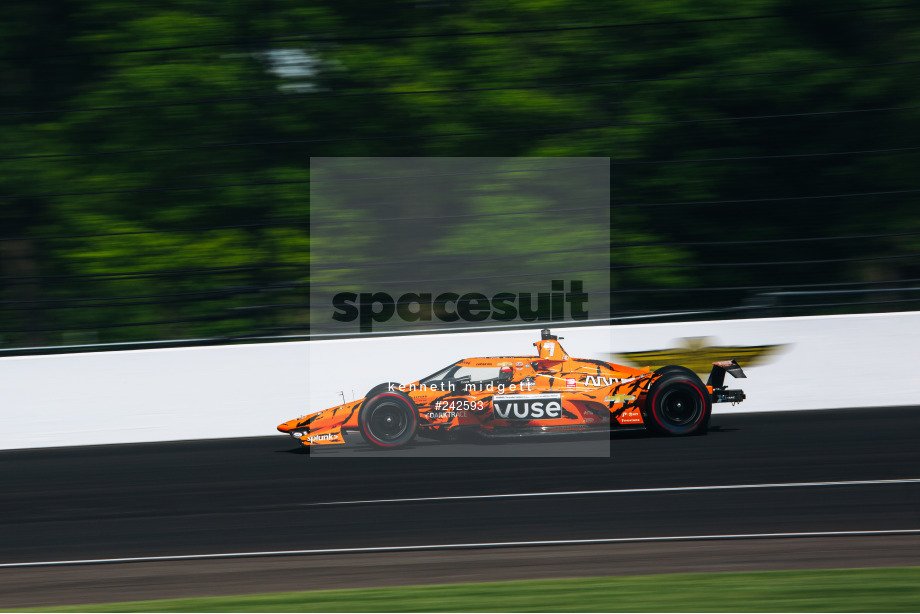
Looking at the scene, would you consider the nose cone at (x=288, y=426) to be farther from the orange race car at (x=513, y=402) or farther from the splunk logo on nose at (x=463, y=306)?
the splunk logo on nose at (x=463, y=306)

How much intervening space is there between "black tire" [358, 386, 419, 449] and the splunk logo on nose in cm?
231

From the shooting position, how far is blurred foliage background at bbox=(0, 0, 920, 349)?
11.1 metres

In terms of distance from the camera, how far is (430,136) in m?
12.1

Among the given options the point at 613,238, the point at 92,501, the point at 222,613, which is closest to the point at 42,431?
the point at 92,501

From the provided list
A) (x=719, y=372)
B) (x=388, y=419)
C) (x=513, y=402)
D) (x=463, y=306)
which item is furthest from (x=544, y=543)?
(x=463, y=306)

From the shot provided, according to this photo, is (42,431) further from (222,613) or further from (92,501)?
(222,613)

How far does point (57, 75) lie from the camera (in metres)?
13.2

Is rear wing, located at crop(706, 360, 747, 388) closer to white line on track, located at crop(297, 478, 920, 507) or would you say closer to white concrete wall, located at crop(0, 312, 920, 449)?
white concrete wall, located at crop(0, 312, 920, 449)

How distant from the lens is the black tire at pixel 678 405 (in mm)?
8586

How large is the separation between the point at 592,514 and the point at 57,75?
10.3 m

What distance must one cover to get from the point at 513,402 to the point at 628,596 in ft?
11.7

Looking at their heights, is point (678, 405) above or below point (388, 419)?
above

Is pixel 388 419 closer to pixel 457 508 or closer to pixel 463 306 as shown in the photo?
pixel 457 508

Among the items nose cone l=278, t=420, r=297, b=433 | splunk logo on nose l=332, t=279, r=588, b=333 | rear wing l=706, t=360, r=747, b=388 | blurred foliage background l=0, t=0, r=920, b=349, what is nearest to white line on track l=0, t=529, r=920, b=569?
nose cone l=278, t=420, r=297, b=433
